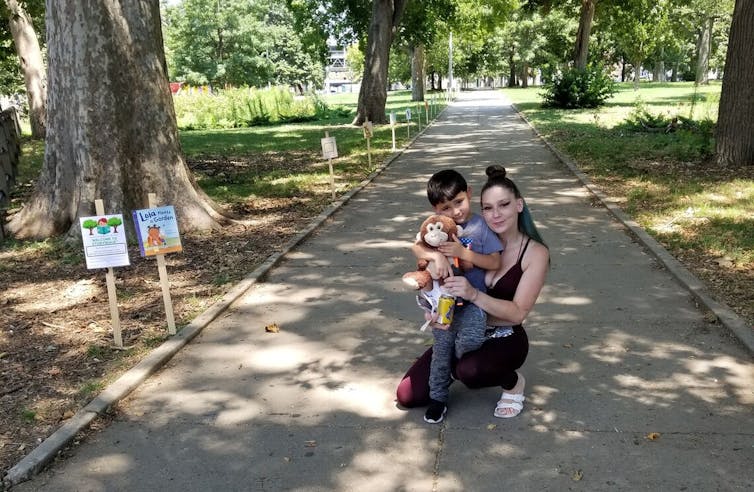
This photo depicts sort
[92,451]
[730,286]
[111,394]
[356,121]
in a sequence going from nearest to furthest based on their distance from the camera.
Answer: [92,451] < [111,394] < [730,286] < [356,121]

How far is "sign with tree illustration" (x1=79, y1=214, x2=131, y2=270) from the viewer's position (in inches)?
194

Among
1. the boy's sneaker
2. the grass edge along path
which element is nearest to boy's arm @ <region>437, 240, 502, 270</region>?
the boy's sneaker

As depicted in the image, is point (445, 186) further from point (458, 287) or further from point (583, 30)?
point (583, 30)

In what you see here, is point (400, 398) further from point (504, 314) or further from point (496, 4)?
point (496, 4)

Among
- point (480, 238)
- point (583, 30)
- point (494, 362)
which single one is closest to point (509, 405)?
point (494, 362)

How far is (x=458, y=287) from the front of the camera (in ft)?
11.4

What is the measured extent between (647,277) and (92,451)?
17.0 feet

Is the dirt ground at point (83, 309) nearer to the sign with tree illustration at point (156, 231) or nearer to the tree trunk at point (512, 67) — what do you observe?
the sign with tree illustration at point (156, 231)

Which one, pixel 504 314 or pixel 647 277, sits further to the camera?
pixel 647 277

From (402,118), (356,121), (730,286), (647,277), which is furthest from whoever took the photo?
(402,118)

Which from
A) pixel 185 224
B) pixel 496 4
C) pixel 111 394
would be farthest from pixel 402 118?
pixel 111 394

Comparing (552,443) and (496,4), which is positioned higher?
(496,4)

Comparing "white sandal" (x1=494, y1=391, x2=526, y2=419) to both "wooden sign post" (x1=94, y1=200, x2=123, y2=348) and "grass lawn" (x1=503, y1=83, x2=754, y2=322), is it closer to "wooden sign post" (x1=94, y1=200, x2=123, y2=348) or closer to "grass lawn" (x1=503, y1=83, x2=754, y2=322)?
"grass lawn" (x1=503, y1=83, x2=754, y2=322)

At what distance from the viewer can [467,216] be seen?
145 inches
